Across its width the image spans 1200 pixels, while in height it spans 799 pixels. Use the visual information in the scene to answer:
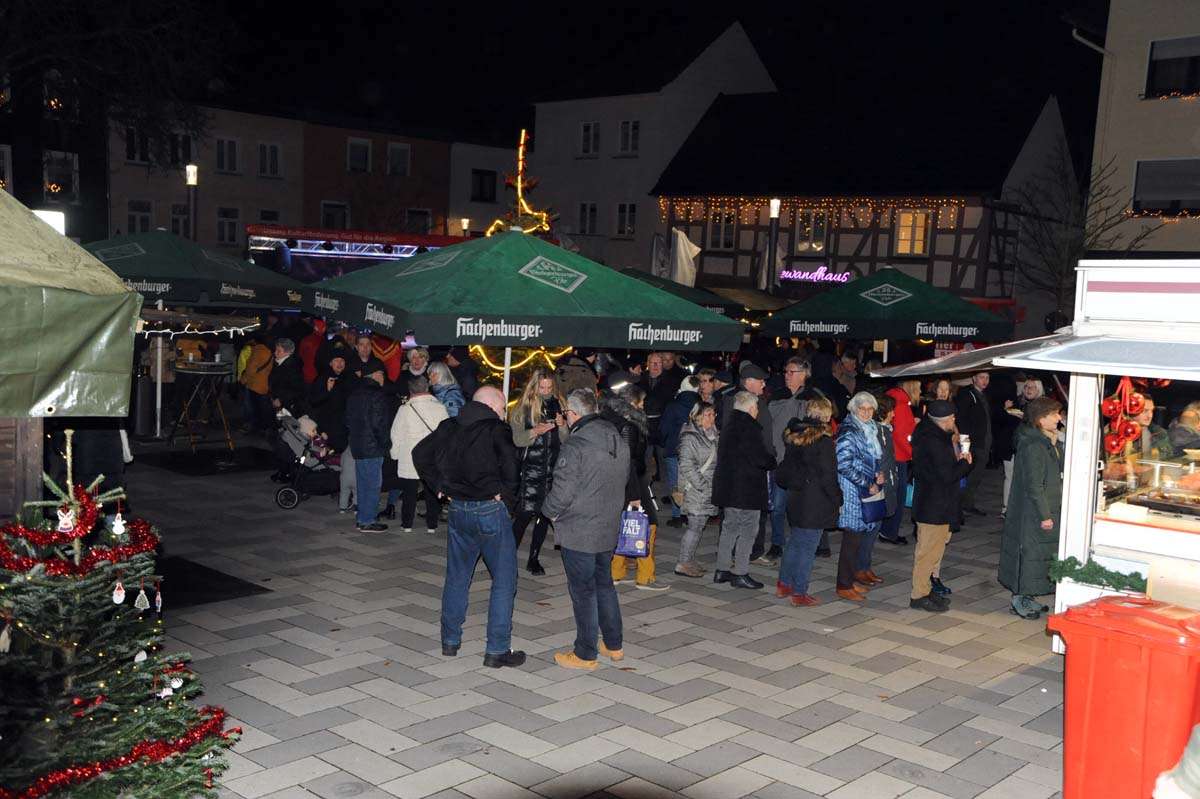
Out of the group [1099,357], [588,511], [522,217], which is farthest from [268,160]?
[1099,357]

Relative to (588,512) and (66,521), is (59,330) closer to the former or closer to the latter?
(66,521)

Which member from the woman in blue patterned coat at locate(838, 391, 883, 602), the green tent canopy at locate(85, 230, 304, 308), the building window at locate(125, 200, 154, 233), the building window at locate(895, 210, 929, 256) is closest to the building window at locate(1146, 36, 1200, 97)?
the building window at locate(895, 210, 929, 256)

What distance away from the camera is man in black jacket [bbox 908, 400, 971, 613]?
9242 millimetres

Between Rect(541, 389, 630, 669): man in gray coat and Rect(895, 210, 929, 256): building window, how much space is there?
87.9ft

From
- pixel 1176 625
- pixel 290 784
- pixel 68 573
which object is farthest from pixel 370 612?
pixel 1176 625

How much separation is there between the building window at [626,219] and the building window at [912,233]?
10651mm

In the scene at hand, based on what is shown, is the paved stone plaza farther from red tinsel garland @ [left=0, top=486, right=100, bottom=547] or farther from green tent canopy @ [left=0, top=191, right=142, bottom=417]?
green tent canopy @ [left=0, top=191, right=142, bottom=417]

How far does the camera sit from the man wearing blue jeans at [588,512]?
287 inches

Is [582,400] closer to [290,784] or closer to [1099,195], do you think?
[290,784]

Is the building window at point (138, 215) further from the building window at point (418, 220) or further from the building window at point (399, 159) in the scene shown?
the building window at point (418, 220)

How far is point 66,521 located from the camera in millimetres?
4234

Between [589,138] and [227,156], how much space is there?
13.4m

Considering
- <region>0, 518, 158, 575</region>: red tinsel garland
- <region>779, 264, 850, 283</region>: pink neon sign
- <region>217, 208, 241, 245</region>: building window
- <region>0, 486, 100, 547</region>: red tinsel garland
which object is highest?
<region>217, 208, 241, 245</region>: building window

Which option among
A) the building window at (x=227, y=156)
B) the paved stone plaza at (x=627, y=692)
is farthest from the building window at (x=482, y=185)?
the paved stone plaza at (x=627, y=692)
